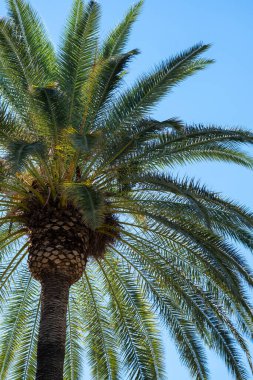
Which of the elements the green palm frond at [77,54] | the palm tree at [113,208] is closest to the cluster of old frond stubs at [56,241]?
the palm tree at [113,208]

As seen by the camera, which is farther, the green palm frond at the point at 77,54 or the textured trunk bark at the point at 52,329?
the green palm frond at the point at 77,54

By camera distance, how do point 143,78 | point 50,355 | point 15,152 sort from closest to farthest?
point 15,152
point 50,355
point 143,78

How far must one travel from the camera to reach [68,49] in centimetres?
1355

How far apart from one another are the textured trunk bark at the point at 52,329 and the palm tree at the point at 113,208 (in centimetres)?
2

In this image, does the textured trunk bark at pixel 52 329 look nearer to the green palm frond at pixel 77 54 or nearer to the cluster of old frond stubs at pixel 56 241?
Answer: the cluster of old frond stubs at pixel 56 241

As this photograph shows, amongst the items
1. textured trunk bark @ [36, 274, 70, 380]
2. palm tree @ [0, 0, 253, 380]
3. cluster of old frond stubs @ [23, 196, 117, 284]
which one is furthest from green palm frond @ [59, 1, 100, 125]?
textured trunk bark @ [36, 274, 70, 380]

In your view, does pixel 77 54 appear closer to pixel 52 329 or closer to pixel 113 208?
pixel 113 208

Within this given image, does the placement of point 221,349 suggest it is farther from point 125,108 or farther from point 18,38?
point 18,38

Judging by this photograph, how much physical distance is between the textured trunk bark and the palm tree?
0.02 metres

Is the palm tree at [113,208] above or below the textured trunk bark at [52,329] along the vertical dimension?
above

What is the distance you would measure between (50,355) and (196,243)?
10.2 ft

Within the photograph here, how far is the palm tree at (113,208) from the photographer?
12.5 meters

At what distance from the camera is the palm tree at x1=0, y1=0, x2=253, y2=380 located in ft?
41.0

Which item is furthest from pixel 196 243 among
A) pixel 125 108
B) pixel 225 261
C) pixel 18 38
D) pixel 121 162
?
pixel 18 38
